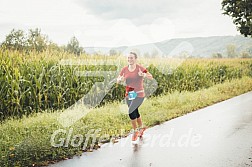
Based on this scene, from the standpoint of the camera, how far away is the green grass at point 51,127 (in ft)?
16.6

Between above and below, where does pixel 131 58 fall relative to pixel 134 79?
above

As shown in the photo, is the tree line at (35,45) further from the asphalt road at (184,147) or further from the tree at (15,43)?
the asphalt road at (184,147)

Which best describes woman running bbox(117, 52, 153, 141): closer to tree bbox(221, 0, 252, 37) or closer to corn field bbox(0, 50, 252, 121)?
corn field bbox(0, 50, 252, 121)

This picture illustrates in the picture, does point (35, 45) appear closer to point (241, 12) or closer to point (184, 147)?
point (184, 147)

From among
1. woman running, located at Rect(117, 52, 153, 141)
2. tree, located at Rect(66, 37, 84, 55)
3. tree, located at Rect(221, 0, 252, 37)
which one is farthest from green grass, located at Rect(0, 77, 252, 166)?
tree, located at Rect(221, 0, 252, 37)

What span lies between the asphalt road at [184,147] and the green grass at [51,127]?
36 cm

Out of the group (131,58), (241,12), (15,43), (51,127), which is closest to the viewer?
(131,58)

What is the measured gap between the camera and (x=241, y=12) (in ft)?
89.7

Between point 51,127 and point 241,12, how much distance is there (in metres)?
25.3

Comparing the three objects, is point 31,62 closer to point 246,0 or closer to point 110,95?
point 110,95

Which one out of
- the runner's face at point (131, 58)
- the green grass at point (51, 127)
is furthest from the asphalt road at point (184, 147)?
the runner's face at point (131, 58)

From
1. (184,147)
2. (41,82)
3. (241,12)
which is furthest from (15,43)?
(241,12)

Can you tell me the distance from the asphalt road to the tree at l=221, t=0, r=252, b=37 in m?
20.0

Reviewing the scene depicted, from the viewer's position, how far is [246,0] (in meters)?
25.9
